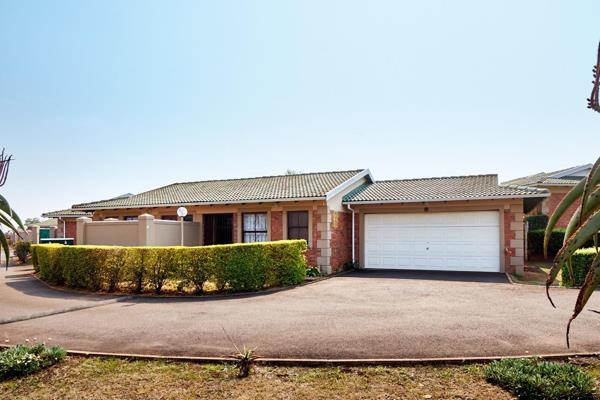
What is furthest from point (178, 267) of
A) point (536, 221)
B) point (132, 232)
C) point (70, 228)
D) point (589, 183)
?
point (70, 228)

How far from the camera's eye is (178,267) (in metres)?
12.2

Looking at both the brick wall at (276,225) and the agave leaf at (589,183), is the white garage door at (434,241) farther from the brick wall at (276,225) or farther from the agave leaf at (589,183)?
the agave leaf at (589,183)

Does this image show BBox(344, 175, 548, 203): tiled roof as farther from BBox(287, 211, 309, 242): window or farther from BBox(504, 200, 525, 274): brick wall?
BBox(287, 211, 309, 242): window

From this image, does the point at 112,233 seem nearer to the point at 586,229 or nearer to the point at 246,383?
the point at 246,383

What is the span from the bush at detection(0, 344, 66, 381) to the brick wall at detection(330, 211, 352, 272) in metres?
12.6

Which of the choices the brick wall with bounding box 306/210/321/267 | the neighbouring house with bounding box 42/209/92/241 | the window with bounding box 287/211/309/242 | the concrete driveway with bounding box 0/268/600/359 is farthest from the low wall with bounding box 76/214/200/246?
the neighbouring house with bounding box 42/209/92/241

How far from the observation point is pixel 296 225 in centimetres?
1855

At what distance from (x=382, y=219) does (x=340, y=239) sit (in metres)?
2.08

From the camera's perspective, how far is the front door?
21.0 metres

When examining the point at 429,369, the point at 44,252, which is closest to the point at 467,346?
the point at 429,369

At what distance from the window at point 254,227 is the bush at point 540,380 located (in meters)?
14.5

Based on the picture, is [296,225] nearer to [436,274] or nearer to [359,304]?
[436,274]

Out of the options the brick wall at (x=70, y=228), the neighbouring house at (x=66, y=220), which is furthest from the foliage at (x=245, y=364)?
the brick wall at (x=70, y=228)

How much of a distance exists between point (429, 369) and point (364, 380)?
0.94m
